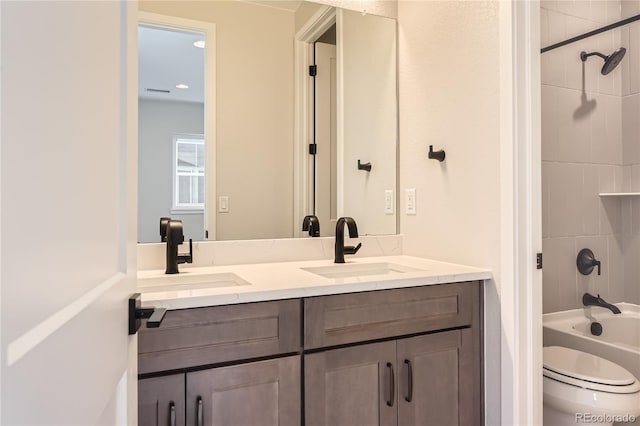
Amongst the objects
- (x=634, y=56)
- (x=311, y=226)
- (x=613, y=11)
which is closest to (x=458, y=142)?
(x=311, y=226)

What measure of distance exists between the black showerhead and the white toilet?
1.63 metres

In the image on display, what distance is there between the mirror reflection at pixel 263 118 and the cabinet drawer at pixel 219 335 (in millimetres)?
621

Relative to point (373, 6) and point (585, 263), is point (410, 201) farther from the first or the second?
point (585, 263)

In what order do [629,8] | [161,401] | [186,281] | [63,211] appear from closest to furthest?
[63,211]
[161,401]
[186,281]
[629,8]

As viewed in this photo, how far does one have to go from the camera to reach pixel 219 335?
44.9 inches

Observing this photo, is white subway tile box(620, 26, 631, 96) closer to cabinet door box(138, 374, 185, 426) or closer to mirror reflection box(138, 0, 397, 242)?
mirror reflection box(138, 0, 397, 242)

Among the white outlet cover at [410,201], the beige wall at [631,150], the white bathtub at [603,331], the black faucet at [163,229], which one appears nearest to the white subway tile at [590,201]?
the beige wall at [631,150]

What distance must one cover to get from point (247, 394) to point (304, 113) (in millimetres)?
1292

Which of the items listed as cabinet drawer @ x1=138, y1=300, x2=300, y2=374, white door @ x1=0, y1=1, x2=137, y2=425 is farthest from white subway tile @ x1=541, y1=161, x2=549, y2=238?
white door @ x1=0, y1=1, x2=137, y2=425

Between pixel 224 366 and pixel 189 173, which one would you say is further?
pixel 189 173

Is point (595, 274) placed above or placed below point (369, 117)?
below

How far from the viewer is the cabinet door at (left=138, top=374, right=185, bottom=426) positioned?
1047 mm

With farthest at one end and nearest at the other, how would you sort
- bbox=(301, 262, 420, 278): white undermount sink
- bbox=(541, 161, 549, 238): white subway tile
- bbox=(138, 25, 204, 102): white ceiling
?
bbox=(541, 161, 549, 238): white subway tile < bbox=(301, 262, 420, 278): white undermount sink < bbox=(138, 25, 204, 102): white ceiling

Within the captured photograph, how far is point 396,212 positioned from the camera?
6.86 feet
